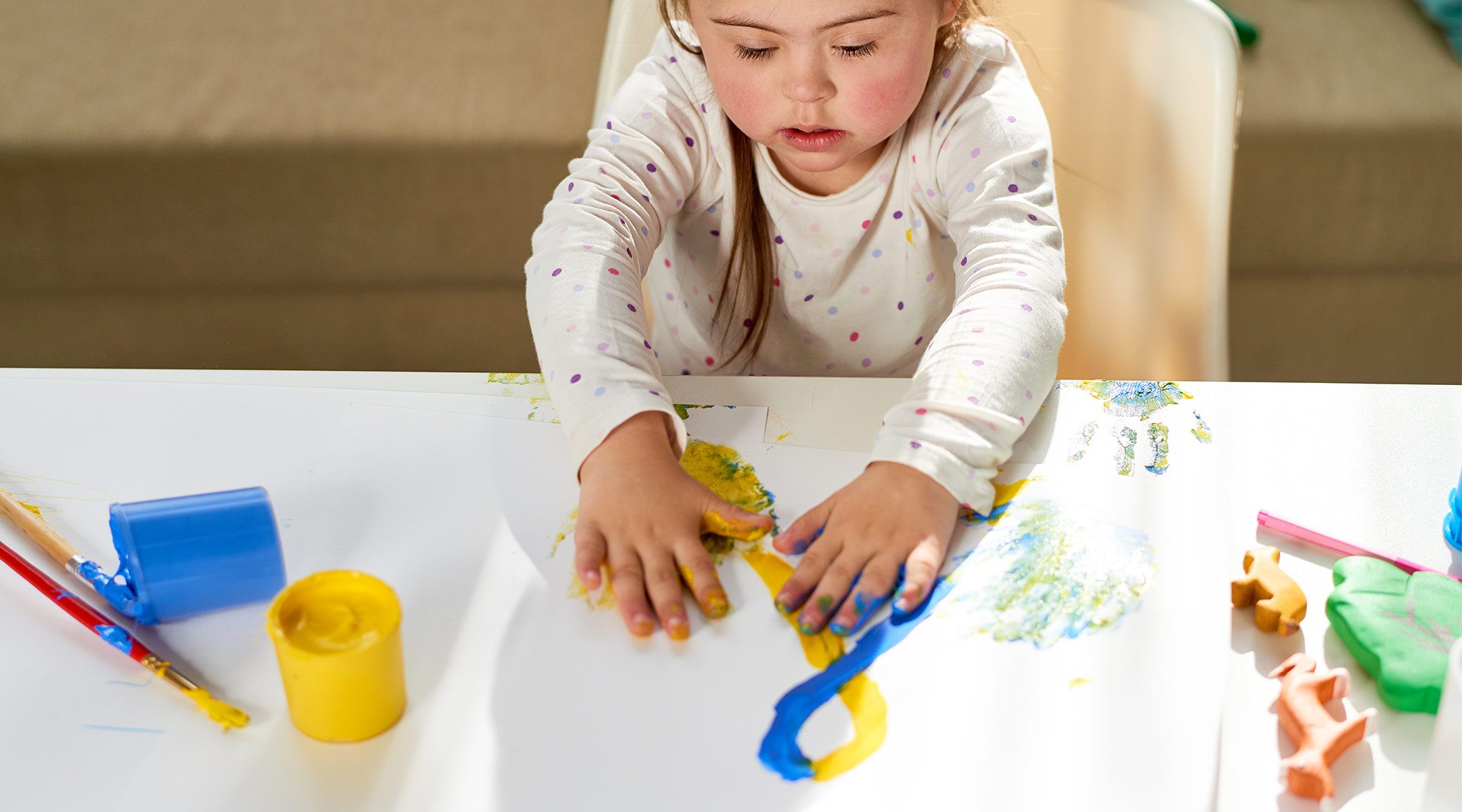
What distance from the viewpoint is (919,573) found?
577 mm

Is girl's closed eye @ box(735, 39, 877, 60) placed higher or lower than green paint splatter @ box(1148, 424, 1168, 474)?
higher

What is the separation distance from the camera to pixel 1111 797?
0.46m

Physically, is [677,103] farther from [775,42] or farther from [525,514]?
[525,514]

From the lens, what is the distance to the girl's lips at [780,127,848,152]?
79cm

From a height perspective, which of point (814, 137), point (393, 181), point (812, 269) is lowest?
point (393, 181)

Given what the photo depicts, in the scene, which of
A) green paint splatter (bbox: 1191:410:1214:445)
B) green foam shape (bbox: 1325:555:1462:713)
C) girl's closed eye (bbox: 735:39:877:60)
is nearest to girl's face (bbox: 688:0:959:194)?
girl's closed eye (bbox: 735:39:877:60)

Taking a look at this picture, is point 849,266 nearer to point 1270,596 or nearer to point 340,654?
point 1270,596

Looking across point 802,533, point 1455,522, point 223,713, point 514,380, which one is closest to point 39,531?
point 223,713

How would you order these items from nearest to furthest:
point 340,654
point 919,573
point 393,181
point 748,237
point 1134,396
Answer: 1. point 340,654
2. point 919,573
3. point 1134,396
4. point 748,237
5. point 393,181

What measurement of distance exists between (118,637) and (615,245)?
0.38m

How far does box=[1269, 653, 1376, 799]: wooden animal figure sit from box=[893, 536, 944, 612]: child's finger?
0.16 metres

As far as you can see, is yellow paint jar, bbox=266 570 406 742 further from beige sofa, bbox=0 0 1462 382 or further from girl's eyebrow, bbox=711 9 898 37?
Result: beige sofa, bbox=0 0 1462 382

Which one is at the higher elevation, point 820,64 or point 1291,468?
point 820,64

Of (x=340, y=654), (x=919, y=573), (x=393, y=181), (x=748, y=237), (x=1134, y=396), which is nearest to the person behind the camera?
(x=340, y=654)
